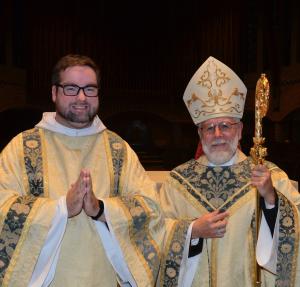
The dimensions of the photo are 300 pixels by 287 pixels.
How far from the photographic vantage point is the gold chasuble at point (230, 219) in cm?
292

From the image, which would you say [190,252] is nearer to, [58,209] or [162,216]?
[162,216]

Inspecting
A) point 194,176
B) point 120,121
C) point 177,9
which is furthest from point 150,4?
point 194,176

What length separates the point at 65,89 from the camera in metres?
2.83

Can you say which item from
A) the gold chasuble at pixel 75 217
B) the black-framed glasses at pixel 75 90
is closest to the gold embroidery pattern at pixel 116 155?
the gold chasuble at pixel 75 217

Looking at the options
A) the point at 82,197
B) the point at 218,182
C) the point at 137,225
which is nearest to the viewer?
the point at 82,197

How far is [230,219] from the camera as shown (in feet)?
10.0

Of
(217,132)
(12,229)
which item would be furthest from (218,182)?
(12,229)

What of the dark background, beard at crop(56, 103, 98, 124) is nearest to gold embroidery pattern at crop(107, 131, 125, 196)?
beard at crop(56, 103, 98, 124)

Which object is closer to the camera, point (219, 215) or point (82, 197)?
point (82, 197)

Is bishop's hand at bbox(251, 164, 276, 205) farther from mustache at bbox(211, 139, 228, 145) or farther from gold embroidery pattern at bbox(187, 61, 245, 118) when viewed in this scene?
gold embroidery pattern at bbox(187, 61, 245, 118)

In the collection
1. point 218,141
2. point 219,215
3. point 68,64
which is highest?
point 68,64

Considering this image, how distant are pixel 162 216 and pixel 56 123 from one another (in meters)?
0.85

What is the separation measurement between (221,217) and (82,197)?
825mm

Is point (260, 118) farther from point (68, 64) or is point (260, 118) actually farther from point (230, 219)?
point (68, 64)
